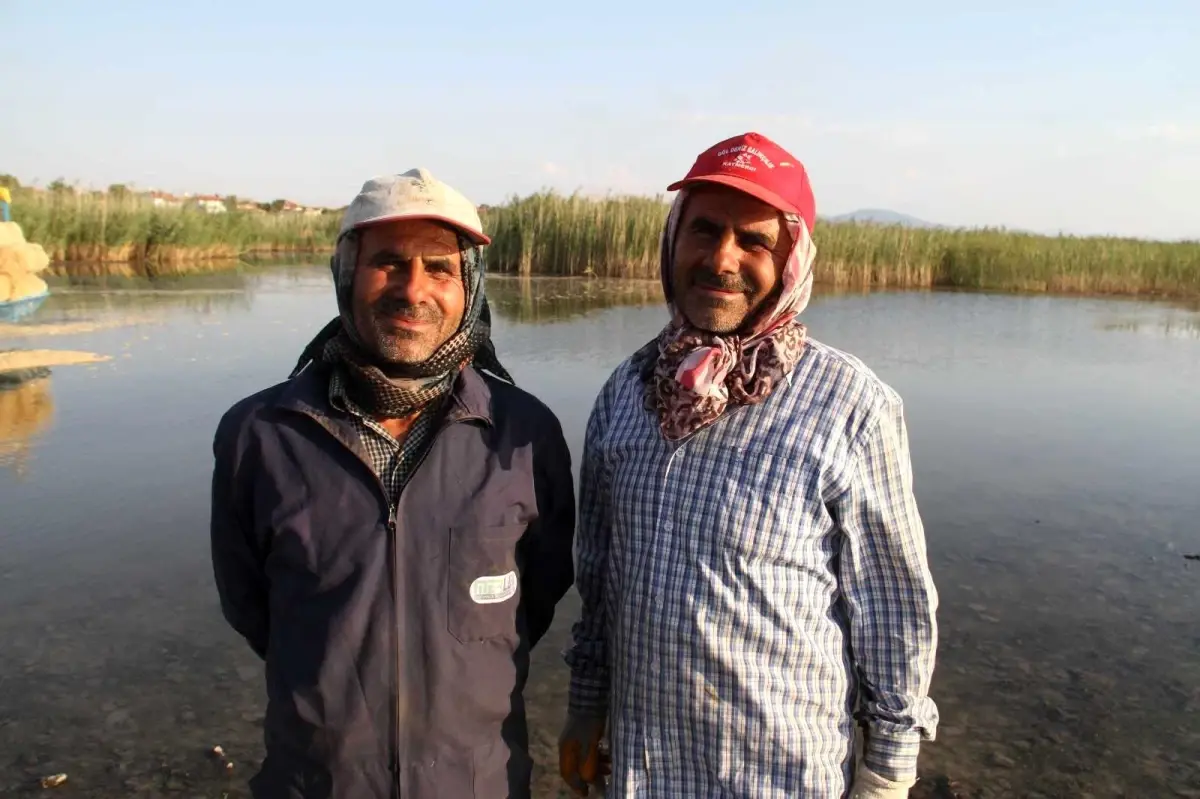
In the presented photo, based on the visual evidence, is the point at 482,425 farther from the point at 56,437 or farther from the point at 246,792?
the point at 56,437

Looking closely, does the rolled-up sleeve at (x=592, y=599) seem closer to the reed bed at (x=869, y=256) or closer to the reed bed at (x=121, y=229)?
the reed bed at (x=869, y=256)

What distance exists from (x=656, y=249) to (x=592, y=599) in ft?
63.7

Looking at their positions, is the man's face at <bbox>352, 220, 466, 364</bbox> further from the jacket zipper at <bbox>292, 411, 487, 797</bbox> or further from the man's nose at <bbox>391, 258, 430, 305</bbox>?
the jacket zipper at <bbox>292, 411, 487, 797</bbox>

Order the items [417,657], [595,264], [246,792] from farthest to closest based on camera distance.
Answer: [595,264] → [246,792] → [417,657]

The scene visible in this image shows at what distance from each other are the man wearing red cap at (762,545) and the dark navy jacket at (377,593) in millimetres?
298

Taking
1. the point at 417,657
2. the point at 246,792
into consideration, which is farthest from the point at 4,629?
the point at 417,657

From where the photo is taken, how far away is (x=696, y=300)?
76.5 inches

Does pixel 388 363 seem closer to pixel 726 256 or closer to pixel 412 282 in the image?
pixel 412 282

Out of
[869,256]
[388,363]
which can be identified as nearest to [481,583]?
[388,363]

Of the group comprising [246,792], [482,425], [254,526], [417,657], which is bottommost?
[246,792]

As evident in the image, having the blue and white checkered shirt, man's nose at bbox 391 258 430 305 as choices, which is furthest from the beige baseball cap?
the blue and white checkered shirt

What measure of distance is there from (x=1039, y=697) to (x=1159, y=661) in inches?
31.3

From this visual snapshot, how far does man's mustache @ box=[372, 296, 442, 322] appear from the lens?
1.94m

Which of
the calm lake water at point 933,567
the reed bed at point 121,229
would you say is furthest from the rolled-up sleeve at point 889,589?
the reed bed at point 121,229
